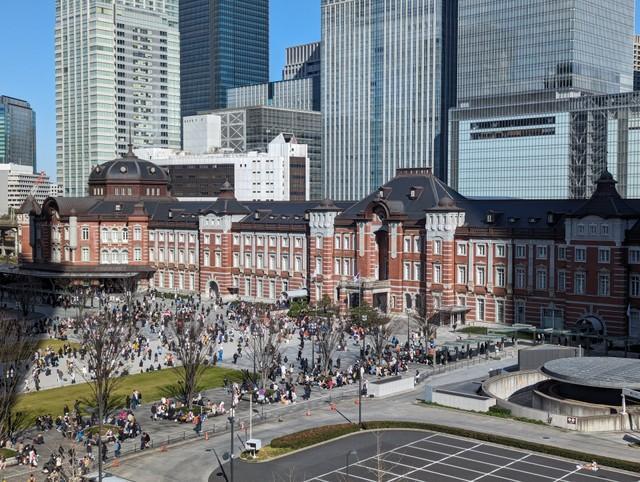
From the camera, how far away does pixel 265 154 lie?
656 ft

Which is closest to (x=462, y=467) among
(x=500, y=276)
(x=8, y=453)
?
(x=8, y=453)

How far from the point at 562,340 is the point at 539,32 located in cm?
11112

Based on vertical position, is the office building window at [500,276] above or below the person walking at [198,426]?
above

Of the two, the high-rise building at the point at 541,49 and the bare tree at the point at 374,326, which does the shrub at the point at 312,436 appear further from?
the high-rise building at the point at 541,49

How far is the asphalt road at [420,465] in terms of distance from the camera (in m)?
45.8

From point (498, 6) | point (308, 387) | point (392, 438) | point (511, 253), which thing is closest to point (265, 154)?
point (498, 6)

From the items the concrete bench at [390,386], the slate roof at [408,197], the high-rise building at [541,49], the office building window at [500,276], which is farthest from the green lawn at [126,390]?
the high-rise building at [541,49]

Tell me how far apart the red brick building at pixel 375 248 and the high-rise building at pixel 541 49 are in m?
78.3

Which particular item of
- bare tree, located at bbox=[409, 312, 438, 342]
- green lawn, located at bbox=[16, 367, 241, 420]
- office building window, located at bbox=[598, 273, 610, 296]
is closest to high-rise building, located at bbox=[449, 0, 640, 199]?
bare tree, located at bbox=[409, 312, 438, 342]

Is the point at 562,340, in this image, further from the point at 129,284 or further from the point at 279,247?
the point at 129,284

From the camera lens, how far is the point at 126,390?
68.1m

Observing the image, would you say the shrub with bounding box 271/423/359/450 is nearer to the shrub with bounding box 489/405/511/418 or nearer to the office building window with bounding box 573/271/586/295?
the shrub with bounding box 489/405/511/418

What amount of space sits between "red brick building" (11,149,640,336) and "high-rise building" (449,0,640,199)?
69887 millimetres

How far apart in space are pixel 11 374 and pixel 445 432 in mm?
33517
